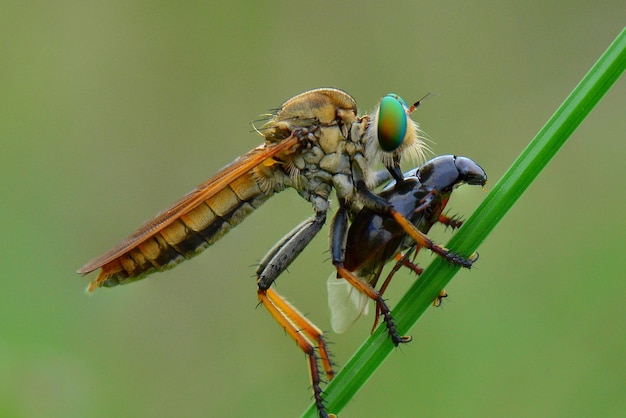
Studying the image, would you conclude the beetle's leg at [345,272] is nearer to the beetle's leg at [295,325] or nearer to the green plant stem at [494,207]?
the green plant stem at [494,207]

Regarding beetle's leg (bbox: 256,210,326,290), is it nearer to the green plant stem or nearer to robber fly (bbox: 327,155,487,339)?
robber fly (bbox: 327,155,487,339)

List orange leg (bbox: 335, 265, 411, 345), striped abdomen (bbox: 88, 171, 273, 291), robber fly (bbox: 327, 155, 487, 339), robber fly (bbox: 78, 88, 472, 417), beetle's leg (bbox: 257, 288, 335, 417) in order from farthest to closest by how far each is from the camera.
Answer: striped abdomen (bbox: 88, 171, 273, 291), robber fly (bbox: 78, 88, 472, 417), beetle's leg (bbox: 257, 288, 335, 417), robber fly (bbox: 327, 155, 487, 339), orange leg (bbox: 335, 265, 411, 345)

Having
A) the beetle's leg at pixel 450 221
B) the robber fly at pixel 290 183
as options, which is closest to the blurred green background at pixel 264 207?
the beetle's leg at pixel 450 221

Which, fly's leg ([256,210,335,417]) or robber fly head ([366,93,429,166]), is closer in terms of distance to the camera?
robber fly head ([366,93,429,166])

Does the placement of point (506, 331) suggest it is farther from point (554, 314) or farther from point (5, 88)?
point (5, 88)

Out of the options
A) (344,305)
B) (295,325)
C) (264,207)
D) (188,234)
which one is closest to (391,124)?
(344,305)

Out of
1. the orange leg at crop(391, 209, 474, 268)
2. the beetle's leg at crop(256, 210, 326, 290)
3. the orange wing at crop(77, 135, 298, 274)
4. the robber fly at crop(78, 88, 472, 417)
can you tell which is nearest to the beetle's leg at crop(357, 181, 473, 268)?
the orange leg at crop(391, 209, 474, 268)

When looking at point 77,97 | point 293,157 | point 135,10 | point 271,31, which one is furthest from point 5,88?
point 293,157
